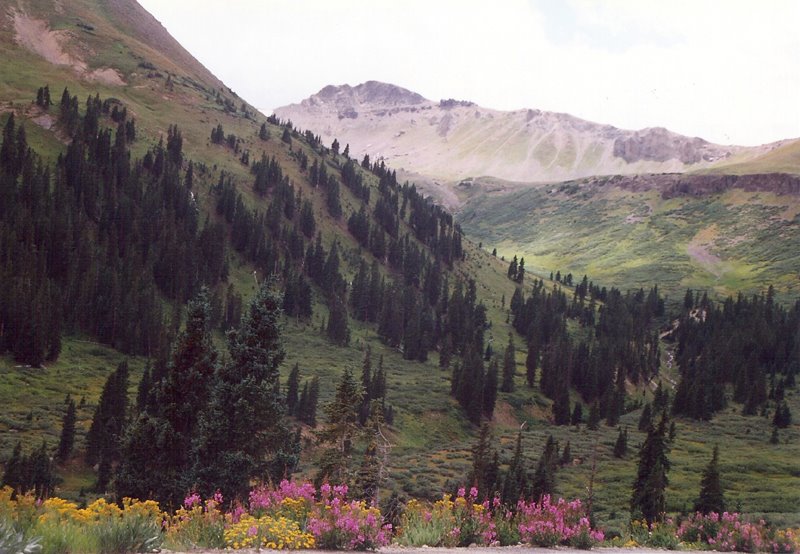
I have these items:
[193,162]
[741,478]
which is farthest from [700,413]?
[193,162]

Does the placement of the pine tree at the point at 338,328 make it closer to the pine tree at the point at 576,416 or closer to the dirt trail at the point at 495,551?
the pine tree at the point at 576,416

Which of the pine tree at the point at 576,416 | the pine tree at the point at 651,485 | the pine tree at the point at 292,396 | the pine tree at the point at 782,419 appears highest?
the pine tree at the point at 651,485

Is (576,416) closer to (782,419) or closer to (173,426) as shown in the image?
(782,419)

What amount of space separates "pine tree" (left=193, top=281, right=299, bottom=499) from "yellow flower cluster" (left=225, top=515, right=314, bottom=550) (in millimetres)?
16776

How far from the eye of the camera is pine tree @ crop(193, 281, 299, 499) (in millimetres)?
27906

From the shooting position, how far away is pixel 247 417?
93.6 feet

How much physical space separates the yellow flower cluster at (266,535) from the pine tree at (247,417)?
16776 mm

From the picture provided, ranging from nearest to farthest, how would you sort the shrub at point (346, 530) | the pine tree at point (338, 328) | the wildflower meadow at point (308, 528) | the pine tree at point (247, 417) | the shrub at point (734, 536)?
the wildflower meadow at point (308, 528) < the shrub at point (346, 530) < the shrub at point (734, 536) < the pine tree at point (247, 417) < the pine tree at point (338, 328)

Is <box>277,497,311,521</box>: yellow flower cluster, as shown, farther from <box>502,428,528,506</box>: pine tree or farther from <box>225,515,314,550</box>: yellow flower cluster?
<box>502,428,528,506</box>: pine tree

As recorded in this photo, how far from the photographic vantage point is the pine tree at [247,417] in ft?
91.6

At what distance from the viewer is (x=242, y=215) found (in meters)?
163

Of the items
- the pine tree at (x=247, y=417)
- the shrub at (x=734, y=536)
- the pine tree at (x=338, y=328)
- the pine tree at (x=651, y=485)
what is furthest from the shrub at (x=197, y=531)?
the pine tree at (x=338, y=328)

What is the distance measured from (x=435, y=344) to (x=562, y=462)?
82.5 m

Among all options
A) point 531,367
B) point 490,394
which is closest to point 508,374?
point 531,367
